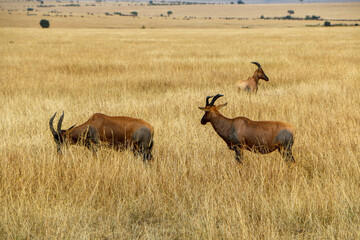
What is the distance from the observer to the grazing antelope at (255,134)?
479 centimetres

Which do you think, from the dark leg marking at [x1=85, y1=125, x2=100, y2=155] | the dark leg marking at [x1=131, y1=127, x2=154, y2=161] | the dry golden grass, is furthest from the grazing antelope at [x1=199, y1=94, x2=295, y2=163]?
the dark leg marking at [x1=85, y1=125, x2=100, y2=155]

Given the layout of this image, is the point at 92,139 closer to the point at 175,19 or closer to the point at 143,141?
the point at 143,141

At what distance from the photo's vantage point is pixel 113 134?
16.7 ft

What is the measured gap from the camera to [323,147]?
5.72m

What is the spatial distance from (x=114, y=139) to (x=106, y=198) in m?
1.12

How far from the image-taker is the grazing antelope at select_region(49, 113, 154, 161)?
5.07m

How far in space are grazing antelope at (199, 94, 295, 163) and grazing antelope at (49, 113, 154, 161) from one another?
0.92m

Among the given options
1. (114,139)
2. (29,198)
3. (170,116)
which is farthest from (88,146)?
(170,116)

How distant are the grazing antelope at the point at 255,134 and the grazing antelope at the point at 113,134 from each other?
3.02 feet

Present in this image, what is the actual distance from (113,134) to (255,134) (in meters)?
1.85

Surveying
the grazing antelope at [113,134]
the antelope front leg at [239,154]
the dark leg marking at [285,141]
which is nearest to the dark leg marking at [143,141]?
the grazing antelope at [113,134]

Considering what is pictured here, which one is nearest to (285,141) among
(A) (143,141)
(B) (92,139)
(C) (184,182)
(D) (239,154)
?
(D) (239,154)

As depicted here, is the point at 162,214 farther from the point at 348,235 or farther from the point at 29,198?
the point at 348,235

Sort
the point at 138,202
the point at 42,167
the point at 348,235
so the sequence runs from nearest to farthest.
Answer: the point at 348,235
the point at 138,202
the point at 42,167
